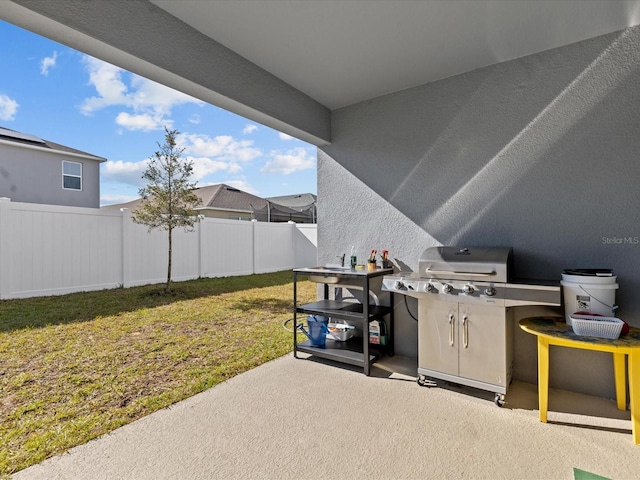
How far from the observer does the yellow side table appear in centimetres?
189

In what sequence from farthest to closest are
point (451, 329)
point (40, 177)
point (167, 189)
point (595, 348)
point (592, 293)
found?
point (40, 177) < point (167, 189) < point (451, 329) < point (592, 293) < point (595, 348)

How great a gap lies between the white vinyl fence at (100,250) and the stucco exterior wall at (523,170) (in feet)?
17.9

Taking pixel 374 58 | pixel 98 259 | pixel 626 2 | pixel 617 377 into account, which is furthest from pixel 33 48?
pixel 617 377

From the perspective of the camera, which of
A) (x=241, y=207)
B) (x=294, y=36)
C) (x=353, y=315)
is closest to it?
(x=294, y=36)

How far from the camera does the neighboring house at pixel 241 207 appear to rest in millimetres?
13836

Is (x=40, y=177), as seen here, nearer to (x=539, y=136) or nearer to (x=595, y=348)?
(x=539, y=136)

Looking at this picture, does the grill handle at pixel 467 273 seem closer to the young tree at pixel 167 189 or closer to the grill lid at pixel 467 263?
the grill lid at pixel 467 263

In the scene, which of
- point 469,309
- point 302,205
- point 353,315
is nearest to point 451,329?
point 469,309

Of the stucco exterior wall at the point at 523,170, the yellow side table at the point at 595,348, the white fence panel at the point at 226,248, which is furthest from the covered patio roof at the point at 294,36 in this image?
the white fence panel at the point at 226,248

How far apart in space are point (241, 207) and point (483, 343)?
44.0 ft

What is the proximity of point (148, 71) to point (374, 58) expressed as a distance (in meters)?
1.73

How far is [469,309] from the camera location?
2.45m

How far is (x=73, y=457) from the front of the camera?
177 centimetres

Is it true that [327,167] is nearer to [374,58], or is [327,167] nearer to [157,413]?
[374,58]
